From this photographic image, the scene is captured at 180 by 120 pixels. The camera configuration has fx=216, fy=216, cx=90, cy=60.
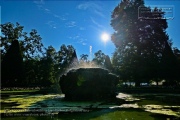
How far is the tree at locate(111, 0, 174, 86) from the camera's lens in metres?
40.3

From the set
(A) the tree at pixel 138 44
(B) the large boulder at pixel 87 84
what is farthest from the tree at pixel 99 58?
(B) the large boulder at pixel 87 84

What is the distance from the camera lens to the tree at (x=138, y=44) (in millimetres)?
40281

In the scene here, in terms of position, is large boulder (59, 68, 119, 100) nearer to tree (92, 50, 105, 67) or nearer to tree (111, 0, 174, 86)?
tree (111, 0, 174, 86)

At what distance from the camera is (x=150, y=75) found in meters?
40.2

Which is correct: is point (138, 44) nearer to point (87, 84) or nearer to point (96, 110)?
point (87, 84)

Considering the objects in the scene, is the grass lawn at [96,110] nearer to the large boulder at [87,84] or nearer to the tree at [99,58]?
the large boulder at [87,84]

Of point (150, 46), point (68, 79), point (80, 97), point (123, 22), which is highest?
point (123, 22)

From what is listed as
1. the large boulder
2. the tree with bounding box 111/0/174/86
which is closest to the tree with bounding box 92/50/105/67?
the tree with bounding box 111/0/174/86

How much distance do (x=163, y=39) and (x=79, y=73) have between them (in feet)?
93.0

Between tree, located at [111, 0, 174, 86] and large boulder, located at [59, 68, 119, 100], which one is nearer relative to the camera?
large boulder, located at [59, 68, 119, 100]

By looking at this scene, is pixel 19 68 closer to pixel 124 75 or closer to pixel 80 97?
pixel 124 75

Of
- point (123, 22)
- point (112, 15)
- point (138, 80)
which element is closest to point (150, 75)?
point (138, 80)

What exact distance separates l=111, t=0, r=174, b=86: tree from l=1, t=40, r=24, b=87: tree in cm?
1959

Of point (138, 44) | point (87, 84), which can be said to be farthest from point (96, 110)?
point (138, 44)
